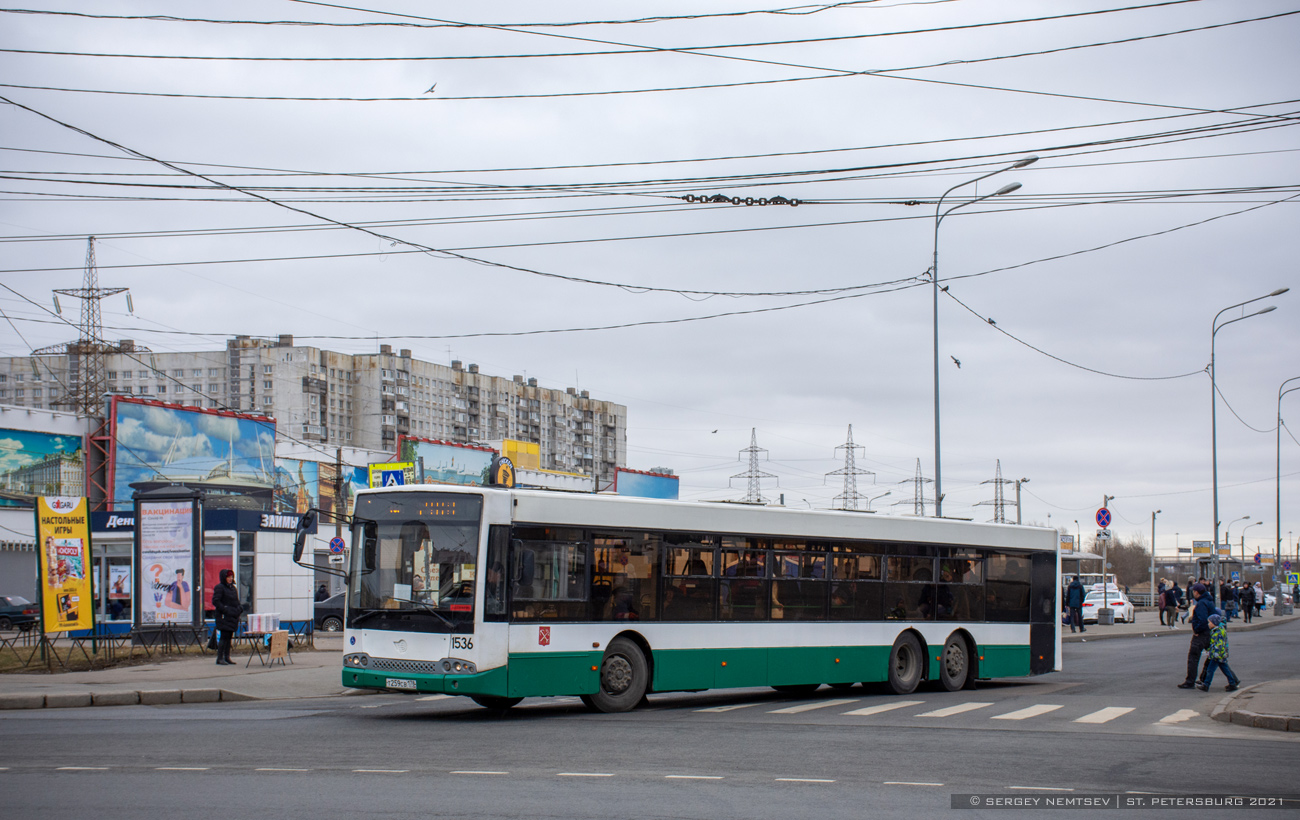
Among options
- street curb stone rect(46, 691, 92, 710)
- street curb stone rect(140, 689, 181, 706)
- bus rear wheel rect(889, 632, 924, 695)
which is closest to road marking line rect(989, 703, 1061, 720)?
bus rear wheel rect(889, 632, 924, 695)

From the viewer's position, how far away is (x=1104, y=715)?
53.2 ft

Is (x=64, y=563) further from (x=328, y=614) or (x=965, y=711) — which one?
(x=328, y=614)

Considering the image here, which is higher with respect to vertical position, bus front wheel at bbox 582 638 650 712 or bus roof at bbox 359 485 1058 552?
bus roof at bbox 359 485 1058 552

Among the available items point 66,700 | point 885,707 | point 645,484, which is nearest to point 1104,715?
point 885,707

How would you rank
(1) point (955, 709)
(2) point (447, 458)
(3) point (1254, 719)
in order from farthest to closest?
(2) point (447, 458) < (1) point (955, 709) < (3) point (1254, 719)

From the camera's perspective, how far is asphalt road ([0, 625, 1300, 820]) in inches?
332

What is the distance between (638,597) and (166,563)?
41.6 feet

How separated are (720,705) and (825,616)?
1.99 m

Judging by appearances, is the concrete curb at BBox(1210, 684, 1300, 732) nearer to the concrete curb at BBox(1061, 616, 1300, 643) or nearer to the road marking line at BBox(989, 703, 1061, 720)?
the road marking line at BBox(989, 703, 1061, 720)

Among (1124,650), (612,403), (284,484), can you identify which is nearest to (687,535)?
(1124,650)

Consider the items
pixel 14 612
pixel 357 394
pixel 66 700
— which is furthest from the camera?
pixel 357 394

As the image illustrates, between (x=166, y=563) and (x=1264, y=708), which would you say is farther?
(x=166, y=563)

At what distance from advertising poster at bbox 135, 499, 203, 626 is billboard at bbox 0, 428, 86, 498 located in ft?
84.9

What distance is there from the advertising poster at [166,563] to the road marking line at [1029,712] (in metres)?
15.5
